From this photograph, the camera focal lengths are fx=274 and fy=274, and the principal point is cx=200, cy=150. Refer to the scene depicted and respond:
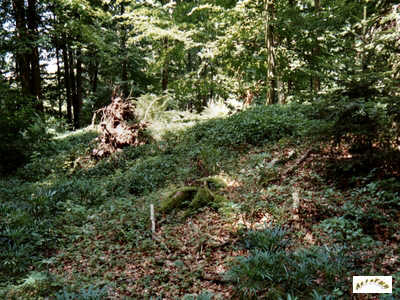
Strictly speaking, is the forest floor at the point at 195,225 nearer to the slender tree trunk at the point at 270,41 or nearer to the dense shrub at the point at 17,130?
the dense shrub at the point at 17,130

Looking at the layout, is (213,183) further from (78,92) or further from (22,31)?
(78,92)

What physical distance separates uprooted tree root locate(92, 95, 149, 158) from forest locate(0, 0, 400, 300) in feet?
0.19

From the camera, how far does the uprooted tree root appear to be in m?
11.3

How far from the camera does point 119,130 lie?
1143 cm

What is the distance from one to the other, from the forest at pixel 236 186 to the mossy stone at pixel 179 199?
0.12 ft

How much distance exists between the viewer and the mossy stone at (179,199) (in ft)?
21.7

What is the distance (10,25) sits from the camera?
57.4 ft

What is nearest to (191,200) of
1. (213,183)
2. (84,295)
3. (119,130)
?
(213,183)

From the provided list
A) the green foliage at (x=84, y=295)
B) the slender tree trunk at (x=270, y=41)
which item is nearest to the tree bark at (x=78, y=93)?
the slender tree trunk at (x=270, y=41)

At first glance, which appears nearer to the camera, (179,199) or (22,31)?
(179,199)

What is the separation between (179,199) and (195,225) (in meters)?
1.06

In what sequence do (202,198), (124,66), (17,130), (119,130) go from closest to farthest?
(202,198) → (119,130) → (17,130) → (124,66)

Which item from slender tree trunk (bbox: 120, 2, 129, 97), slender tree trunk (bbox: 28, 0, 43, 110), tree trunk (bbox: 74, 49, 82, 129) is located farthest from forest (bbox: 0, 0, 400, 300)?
tree trunk (bbox: 74, 49, 82, 129)

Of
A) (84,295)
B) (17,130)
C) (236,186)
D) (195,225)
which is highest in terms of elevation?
(17,130)
